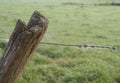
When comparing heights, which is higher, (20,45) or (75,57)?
(20,45)

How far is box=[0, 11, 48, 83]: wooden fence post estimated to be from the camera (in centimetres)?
327

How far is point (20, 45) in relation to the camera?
3.30 meters

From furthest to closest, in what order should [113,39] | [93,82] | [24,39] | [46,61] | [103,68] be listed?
[113,39] < [46,61] < [103,68] < [93,82] < [24,39]

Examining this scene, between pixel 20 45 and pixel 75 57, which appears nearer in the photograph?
pixel 20 45

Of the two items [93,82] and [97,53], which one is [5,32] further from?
[93,82]

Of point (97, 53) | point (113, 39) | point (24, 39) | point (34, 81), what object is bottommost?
point (113, 39)

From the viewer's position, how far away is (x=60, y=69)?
29.3 ft

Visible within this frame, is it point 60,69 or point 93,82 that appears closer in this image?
point 93,82

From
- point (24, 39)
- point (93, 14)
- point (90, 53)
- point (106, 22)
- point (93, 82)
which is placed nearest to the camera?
point (24, 39)

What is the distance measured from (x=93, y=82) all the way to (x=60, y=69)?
1.22 meters

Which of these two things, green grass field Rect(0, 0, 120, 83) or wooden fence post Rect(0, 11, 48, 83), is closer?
wooden fence post Rect(0, 11, 48, 83)

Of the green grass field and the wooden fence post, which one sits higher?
the wooden fence post

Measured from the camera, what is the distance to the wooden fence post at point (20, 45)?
3.27 m

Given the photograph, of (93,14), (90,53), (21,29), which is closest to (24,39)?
(21,29)
